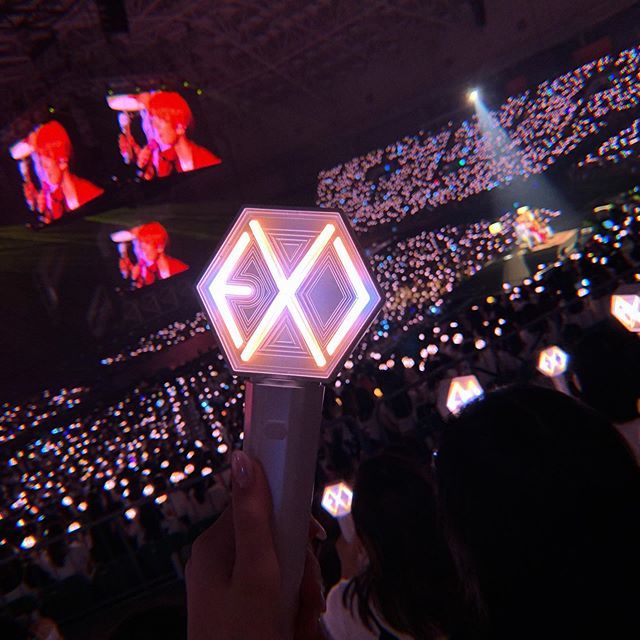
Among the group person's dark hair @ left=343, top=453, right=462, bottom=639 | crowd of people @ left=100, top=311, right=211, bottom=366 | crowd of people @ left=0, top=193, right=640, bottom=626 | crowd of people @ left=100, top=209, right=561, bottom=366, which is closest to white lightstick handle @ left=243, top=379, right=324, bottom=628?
person's dark hair @ left=343, top=453, right=462, bottom=639

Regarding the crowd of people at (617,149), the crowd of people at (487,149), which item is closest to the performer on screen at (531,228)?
the crowd of people at (487,149)

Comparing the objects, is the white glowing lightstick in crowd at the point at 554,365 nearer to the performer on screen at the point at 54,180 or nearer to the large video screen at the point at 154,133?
the large video screen at the point at 154,133

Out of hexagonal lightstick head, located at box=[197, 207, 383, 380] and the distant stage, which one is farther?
the distant stage

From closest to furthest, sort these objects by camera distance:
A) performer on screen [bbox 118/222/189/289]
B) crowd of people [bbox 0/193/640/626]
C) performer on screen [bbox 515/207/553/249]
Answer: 1. crowd of people [bbox 0/193/640/626]
2. performer on screen [bbox 118/222/189/289]
3. performer on screen [bbox 515/207/553/249]

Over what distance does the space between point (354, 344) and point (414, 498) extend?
1.52 meters

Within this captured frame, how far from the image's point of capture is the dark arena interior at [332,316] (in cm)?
88

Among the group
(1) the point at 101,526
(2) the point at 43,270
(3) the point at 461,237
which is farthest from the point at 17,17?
(3) the point at 461,237

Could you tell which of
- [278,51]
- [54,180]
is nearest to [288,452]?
[54,180]

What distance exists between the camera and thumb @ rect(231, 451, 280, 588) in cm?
84

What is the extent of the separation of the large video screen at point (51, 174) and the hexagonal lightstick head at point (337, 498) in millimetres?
6763

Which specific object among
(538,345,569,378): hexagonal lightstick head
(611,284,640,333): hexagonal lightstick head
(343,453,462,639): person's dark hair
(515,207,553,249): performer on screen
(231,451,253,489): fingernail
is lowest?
(343,453,462,639): person's dark hair

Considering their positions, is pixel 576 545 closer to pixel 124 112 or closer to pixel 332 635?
pixel 332 635

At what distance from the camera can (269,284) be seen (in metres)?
0.95

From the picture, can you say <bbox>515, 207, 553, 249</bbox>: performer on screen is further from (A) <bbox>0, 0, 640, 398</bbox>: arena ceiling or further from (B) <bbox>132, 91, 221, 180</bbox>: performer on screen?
(B) <bbox>132, 91, 221, 180</bbox>: performer on screen
